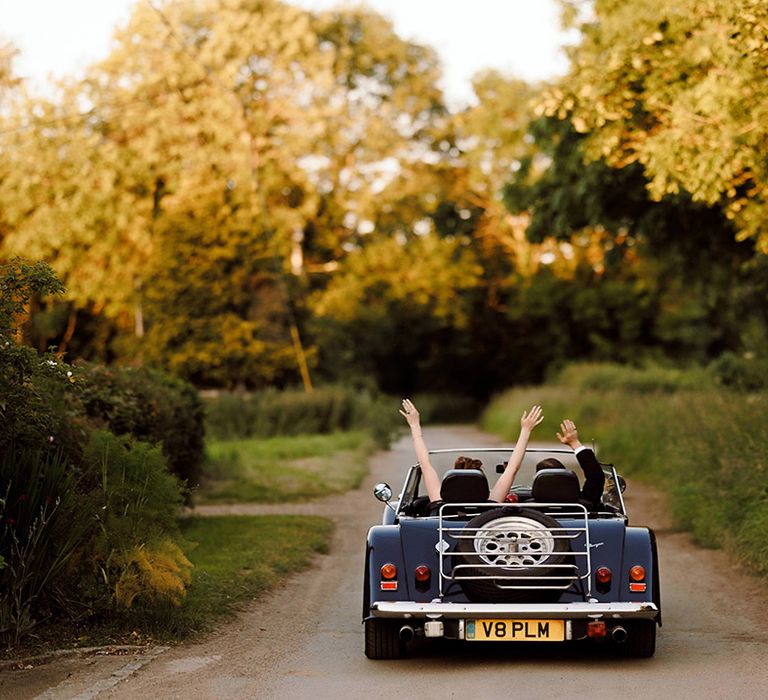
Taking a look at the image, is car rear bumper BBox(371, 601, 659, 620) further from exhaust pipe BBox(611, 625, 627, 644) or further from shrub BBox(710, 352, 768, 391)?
shrub BBox(710, 352, 768, 391)

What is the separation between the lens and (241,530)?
17125 mm

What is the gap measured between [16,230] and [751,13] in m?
45.6

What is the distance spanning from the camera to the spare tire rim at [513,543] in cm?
864

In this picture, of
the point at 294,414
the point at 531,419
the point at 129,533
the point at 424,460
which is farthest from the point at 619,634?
the point at 294,414

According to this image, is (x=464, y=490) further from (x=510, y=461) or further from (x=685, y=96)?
(x=685, y=96)

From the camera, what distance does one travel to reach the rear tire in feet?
29.6

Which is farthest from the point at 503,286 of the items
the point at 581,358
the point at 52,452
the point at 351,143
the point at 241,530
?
the point at 52,452

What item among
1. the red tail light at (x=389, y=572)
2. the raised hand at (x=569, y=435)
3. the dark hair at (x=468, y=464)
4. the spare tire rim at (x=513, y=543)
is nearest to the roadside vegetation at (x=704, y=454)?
the raised hand at (x=569, y=435)

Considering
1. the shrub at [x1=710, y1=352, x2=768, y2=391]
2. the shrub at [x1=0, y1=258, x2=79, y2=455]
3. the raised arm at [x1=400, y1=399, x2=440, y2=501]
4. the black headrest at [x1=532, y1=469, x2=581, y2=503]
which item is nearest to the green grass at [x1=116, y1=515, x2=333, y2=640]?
the shrub at [x1=0, y1=258, x2=79, y2=455]

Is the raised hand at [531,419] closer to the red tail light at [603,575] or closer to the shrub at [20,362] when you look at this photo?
the red tail light at [603,575]

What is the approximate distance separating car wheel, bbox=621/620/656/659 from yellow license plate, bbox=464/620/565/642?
2.13ft

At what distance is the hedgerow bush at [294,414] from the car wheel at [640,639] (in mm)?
27201

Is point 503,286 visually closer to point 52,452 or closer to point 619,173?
point 619,173

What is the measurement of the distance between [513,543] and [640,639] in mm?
1127
